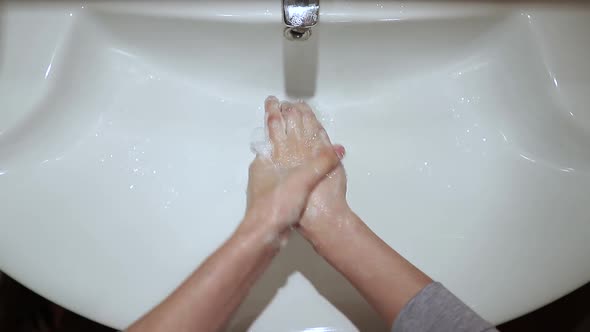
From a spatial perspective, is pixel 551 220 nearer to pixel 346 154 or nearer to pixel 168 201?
pixel 346 154

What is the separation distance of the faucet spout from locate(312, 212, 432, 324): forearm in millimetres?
266

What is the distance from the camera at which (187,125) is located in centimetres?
70

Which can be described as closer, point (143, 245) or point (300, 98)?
point (143, 245)

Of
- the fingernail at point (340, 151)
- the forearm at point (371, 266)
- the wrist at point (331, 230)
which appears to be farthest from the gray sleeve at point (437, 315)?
the fingernail at point (340, 151)

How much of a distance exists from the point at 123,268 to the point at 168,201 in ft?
0.37

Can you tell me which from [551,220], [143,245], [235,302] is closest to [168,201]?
[143,245]

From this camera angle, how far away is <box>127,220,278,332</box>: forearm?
1.68 feet

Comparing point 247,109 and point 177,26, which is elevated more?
point 177,26

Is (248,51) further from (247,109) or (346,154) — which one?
(346,154)

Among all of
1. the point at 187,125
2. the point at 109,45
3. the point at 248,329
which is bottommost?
the point at 248,329

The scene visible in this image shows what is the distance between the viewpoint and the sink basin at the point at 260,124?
0.55 m

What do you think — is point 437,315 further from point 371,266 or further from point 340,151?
point 340,151

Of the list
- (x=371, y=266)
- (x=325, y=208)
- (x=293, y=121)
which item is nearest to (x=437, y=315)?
(x=371, y=266)

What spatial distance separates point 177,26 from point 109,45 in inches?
4.5
